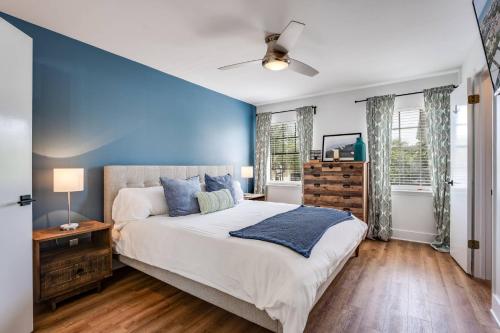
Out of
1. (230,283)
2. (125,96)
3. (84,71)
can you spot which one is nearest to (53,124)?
(84,71)

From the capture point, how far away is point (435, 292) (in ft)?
8.11

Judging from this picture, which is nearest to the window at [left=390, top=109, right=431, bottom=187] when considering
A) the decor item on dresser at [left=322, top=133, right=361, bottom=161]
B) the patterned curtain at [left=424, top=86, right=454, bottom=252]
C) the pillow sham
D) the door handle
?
the patterned curtain at [left=424, top=86, right=454, bottom=252]

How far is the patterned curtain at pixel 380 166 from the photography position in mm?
4164

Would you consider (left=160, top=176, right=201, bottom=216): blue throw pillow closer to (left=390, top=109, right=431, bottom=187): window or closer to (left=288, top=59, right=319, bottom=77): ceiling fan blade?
(left=288, top=59, right=319, bottom=77): ceiling fan blade

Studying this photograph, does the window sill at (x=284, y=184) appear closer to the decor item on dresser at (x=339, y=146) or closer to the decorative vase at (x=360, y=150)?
the decor item on dresser at (x=339, y=146)

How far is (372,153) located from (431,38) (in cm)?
194

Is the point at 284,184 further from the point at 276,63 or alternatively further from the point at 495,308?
the point at 495,308

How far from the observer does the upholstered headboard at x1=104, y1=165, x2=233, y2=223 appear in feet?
9.53

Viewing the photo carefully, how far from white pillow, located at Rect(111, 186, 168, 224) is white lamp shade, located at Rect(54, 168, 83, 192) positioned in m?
0.51

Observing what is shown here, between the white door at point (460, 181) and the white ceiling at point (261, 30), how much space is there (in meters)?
0.72

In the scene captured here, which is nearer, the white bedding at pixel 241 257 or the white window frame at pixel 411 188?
the white bedding at pixel 241 257

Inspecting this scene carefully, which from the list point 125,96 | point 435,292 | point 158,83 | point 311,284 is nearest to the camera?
point 311,284

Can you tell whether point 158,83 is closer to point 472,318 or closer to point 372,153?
point 372,153

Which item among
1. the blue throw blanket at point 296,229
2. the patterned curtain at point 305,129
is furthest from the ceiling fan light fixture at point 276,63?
the patterned curtain at point 305,129
